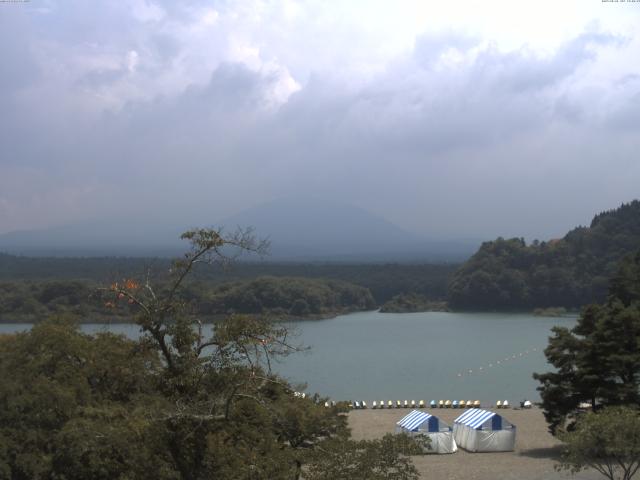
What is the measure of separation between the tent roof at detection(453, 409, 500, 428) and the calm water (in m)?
6.51

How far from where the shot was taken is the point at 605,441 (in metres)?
10.3

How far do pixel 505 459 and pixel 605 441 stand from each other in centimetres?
473

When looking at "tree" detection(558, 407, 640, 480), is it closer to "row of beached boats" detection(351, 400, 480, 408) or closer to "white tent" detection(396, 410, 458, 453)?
"white tent" detection(396, 410, 458, 453)

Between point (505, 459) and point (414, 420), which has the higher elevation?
point (414, 420)

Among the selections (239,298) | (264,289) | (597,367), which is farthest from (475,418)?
(264,289)

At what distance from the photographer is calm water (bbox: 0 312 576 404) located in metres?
25.3

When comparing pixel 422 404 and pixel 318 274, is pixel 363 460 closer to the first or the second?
pixel 422 404

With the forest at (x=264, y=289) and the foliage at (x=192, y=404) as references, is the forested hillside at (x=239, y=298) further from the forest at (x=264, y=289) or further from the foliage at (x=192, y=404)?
the foliage at (x=192, y=404)

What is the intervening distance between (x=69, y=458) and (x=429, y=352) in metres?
27.3

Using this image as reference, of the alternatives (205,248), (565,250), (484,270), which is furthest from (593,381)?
(565,250)

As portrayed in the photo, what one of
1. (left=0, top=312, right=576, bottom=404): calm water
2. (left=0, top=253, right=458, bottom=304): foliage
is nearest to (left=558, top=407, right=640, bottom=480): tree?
(left=0, top=312, right=576, bottom=404): calm water

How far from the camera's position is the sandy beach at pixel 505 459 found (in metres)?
13.2

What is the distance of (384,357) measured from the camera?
32.9 m

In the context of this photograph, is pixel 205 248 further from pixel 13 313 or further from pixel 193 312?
pixel 13 313
